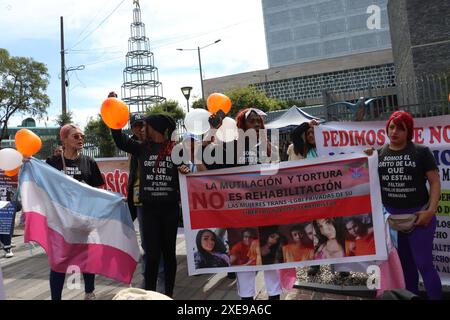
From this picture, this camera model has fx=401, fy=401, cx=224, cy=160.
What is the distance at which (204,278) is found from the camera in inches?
191

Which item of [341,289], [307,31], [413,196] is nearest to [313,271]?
[341,289]

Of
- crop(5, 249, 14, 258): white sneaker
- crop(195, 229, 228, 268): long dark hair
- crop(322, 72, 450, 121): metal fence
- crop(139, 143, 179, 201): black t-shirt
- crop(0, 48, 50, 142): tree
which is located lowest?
crop(5, 249, 14, 258): white sneaker

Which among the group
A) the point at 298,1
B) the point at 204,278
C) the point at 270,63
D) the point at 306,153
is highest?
the point at 298,1

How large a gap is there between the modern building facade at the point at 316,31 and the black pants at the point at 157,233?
8072cm

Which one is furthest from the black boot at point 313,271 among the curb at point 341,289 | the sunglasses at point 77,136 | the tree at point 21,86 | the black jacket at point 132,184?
the tree at point 21,86

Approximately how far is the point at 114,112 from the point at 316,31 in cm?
8420

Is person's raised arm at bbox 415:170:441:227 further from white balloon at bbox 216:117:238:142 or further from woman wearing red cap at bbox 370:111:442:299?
white balloon at bbox 216:117:238:142

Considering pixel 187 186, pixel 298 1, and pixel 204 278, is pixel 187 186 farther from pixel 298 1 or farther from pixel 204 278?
pixel 298 1

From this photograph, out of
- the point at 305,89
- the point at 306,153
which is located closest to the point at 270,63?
the point at 305,89

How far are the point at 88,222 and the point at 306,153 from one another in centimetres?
252

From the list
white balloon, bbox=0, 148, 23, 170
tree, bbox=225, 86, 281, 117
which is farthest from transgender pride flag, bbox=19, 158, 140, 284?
tree, bbox=225, 86, 281, 117

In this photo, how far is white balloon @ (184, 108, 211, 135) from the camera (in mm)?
4910

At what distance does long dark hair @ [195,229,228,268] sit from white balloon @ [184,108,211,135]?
5.34ft
